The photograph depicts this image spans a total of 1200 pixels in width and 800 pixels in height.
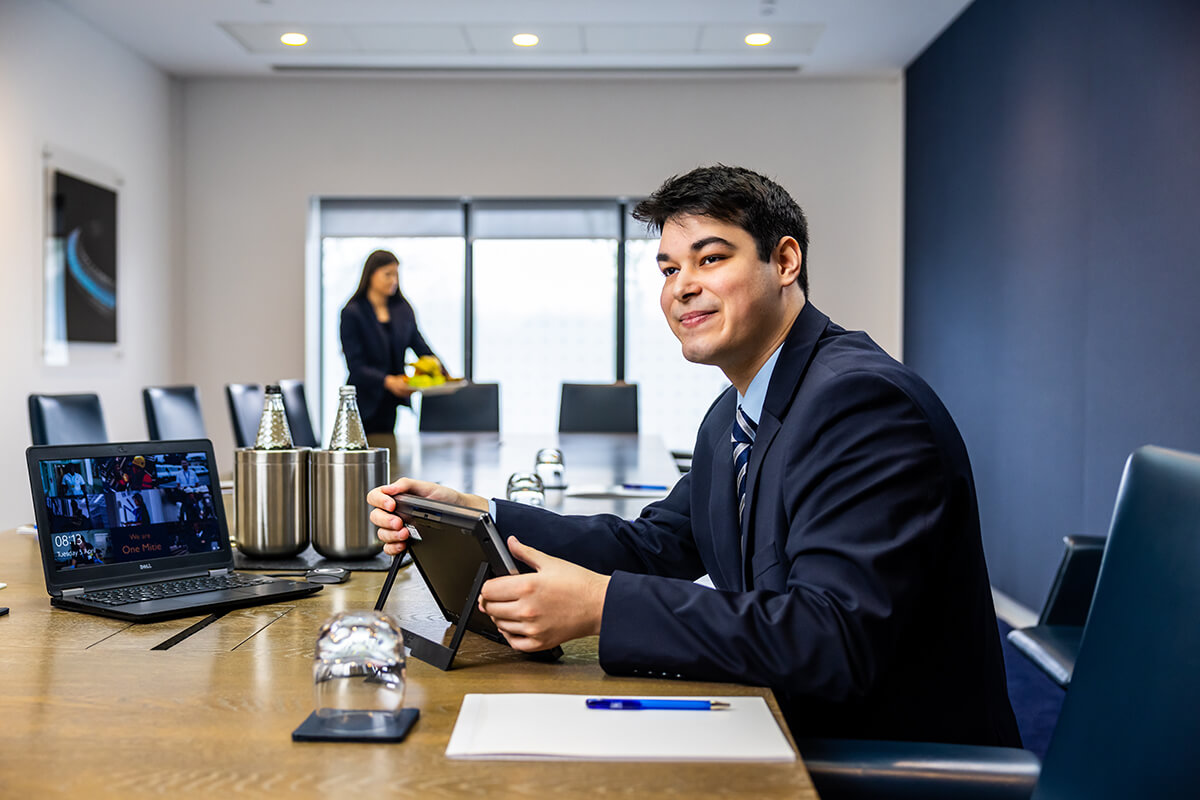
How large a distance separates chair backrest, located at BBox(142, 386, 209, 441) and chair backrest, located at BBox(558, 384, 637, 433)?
197 centimetres

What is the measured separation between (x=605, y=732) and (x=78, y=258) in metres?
5.51

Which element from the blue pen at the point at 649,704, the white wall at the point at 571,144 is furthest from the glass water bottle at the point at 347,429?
the white wall at the point at 571,144

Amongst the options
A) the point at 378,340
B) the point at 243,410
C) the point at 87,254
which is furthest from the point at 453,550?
the point at 87,254

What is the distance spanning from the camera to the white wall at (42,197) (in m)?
5.03

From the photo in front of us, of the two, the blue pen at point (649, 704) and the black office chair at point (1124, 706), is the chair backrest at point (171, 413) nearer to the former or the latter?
the blue pen at point (649, 704)

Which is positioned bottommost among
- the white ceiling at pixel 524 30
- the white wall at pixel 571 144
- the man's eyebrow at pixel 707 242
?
the man's eyebrow at pixel 707 242

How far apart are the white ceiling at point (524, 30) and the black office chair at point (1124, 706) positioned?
4.68 meters

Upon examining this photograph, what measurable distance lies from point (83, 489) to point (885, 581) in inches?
44.7

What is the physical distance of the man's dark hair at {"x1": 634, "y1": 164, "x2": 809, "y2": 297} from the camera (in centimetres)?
144

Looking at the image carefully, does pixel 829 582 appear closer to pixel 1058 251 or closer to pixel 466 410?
pixel 1058 251

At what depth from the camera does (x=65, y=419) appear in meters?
3.26

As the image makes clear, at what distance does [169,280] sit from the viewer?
6.88 meters

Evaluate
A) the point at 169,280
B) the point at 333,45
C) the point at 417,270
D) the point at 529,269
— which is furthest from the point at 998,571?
the point at 169,280

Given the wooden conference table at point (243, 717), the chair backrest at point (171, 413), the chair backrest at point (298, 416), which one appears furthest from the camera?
the chair backrest at point (298, 416)
